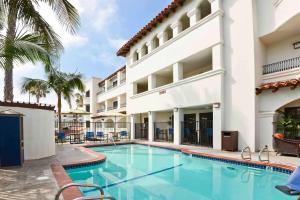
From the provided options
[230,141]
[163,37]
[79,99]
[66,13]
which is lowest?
[230,141]

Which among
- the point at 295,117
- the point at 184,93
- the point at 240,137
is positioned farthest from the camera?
the point at 184,93

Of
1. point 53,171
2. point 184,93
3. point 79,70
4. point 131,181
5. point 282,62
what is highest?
point 79,70

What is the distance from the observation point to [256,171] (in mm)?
8758

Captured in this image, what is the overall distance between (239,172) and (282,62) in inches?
261

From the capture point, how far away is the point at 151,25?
794 inches

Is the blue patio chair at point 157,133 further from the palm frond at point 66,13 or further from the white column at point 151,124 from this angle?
the palm frond at point 66,13

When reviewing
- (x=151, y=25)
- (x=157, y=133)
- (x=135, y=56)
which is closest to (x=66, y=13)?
(x=151, y=25)

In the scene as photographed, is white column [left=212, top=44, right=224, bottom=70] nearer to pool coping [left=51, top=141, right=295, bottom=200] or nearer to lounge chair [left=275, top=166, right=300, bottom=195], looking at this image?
pool coping [left=51, top=141, right=295, bottom=200]

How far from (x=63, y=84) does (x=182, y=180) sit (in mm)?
14768

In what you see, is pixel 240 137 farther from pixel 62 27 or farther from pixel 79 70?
pixel 79 70

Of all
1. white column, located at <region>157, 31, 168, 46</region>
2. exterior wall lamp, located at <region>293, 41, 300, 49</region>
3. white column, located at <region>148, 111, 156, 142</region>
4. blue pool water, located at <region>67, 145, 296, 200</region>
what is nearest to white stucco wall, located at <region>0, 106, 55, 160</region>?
blue pool water, located at <region>67, 145, 296, 200</region>

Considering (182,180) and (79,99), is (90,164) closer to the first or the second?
(182,180)

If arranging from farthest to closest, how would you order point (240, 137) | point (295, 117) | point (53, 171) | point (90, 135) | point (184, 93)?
point (90, 135), point (184, 93), point (240, 137), point (295, 117), point (53, 171)

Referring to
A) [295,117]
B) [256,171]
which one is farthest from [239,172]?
[295,117]
